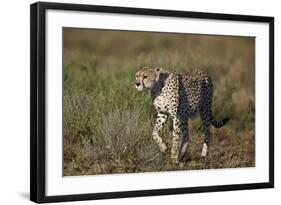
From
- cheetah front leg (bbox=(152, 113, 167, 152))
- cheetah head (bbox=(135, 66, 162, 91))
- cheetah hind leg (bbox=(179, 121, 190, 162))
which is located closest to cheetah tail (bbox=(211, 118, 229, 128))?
cheetah hind leg (bbox=(179, 121, 190, 162))

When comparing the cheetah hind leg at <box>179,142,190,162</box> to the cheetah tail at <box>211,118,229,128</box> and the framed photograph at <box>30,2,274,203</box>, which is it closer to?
the framed photograph at <box>30,2,274,203</box>

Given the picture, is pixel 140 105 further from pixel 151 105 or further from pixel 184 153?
pixel 184 153

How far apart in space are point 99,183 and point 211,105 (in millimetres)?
1252

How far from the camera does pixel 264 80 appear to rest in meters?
6.88

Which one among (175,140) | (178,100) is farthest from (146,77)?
(175,140)

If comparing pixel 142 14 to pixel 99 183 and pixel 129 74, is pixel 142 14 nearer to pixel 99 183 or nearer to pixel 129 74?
pixel 129 74

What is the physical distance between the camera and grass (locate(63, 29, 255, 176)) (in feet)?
20.4

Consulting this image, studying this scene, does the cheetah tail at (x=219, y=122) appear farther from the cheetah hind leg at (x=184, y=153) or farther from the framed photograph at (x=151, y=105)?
the cheetah hind leg at (x=184, y=153)

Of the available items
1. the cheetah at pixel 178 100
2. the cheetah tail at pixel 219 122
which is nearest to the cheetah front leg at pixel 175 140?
the cheetah at pixel 178 100

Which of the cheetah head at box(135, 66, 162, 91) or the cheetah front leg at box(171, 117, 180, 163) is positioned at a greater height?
the cheetah head at box(135, 66, 162, 91)

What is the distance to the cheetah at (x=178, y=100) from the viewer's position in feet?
21.6

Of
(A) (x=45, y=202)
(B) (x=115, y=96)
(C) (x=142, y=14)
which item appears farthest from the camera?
(B) (x=115, y=96)

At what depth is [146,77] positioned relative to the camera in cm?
657

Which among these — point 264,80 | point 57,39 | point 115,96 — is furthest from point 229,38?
point 57,39
